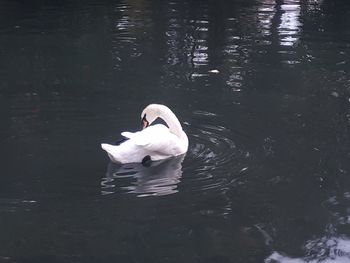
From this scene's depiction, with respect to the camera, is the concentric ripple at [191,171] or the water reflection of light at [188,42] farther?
the water reflection of light at [188,42]

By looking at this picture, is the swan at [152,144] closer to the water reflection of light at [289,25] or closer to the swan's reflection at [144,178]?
the swan's reflection at [144,178]

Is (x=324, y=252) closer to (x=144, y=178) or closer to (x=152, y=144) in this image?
(x=144, y=178)

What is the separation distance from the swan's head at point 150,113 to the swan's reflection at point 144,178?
2.20 ft

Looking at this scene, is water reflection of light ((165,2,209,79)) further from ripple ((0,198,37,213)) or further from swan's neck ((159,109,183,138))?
ripple ((0,198,37,213))

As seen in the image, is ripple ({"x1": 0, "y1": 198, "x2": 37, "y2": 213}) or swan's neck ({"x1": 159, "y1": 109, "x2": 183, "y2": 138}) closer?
ripple ({"x1": 0, "y1": 198, "x2": 37, "y2": 213})

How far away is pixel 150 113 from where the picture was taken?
27.1 feet

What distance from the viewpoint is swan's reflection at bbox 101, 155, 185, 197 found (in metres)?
6.80

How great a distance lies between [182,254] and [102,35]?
9.53 m

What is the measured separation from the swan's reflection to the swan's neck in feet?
1.02

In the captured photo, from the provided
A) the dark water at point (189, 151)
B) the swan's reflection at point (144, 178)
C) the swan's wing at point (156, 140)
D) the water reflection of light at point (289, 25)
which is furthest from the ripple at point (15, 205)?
the water reflection of light at point (289, 25)

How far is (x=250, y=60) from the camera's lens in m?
12.2

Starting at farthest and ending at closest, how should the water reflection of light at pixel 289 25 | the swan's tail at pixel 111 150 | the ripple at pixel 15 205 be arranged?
the water reflection of light at pixel 289 25 → the swan's tail at pixel 111 150 → the ripple at pixel 15 205

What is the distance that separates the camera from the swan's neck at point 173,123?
7950 millimetres

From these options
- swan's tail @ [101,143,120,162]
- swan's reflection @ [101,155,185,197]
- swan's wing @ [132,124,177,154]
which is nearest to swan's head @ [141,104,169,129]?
swan's wing @ [132,124,177,154]
